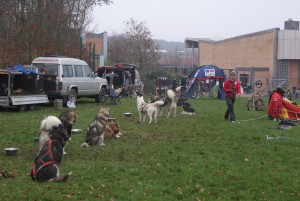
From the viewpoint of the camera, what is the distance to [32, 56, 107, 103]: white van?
18859mm

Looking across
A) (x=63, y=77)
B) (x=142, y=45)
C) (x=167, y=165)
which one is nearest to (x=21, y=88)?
(x=63, y=77)

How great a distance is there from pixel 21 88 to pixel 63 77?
2028 millimetres

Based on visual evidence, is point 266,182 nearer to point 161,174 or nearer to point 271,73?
point 161,174

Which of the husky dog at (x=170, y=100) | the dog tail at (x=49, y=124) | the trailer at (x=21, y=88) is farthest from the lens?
the husky dog at (x=170, y=100)

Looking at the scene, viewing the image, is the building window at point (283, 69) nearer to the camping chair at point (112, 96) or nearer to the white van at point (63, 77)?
the camping chair at point (112, 96)

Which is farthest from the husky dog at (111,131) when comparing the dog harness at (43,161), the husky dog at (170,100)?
the husky dog at (170,100)

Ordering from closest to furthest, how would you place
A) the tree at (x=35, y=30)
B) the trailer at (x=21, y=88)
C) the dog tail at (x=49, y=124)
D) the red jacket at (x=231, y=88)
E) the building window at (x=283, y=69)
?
the dog tail at (x=49, y=124) → the red jacket at (x=231, y=88) → the trailer at (x=21, y=88) → the tree at (x=35, y=30) → the building window at (x=283, y=69)

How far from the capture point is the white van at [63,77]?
18.9 m

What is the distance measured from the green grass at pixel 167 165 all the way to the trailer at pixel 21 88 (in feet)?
7.96

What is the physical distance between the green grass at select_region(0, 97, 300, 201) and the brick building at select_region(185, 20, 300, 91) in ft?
91.3

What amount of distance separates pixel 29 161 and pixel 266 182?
4580 mm

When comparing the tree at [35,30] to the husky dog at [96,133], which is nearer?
the husky dog at [96,133]

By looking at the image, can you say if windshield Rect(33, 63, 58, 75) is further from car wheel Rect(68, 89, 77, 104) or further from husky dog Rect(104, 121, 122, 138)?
husky dog Rect(104, 121, 122, 138)

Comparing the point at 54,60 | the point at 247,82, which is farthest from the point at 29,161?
the point at 247,82
